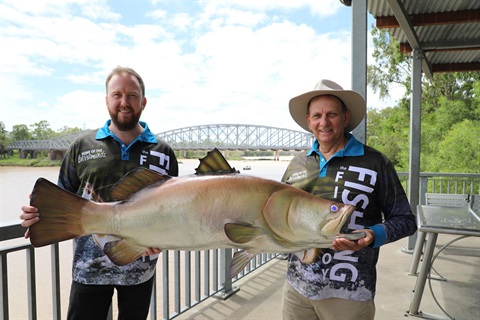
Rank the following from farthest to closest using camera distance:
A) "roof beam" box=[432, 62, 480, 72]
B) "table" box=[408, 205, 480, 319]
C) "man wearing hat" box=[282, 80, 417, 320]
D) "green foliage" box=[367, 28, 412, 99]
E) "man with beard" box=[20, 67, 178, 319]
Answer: "green foliage" box=[367, 28, 412, 99]
"roof beam" box=[432, 62, 480, 72]
"table" box=[408, 205, 480, 319]
"man with beard" box=[20, 67, 178, 319]
"man wearing hat" box=[282, 80, 417, 320]

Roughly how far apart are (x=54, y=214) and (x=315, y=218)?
0.77m

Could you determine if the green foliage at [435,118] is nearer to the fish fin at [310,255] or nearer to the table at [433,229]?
the table at [433,229]

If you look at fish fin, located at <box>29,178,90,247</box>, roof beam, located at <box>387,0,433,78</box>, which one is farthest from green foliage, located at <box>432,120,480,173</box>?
fish fin, located at <box>29,178,90,247</box>

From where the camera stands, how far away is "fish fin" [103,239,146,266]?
110cm

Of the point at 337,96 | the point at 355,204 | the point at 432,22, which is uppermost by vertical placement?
the point at 432,22

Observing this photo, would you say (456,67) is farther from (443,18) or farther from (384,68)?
(384,68)

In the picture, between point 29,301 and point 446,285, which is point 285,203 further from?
point 446,285

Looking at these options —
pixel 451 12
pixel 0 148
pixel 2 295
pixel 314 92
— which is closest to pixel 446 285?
pixel 451 12

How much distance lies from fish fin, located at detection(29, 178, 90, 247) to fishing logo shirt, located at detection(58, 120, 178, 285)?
1.54ft

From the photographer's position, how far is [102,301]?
67.7 inches

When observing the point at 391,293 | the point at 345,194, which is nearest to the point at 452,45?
the point at 391,293

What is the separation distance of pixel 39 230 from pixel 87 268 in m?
0.62

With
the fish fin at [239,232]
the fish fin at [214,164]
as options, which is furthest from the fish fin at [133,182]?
the fish fin at [239,232]

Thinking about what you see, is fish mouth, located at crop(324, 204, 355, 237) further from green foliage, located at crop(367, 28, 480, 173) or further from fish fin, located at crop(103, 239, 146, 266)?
green foliage, located at crop(367, 28, 480, 173)
